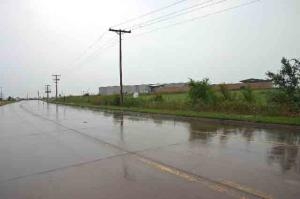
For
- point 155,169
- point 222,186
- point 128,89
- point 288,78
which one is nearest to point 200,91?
point 288,78

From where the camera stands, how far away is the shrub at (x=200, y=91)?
3188 centimetres

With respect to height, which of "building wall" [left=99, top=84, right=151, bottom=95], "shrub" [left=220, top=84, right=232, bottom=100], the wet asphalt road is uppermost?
"building wall" [left=99, top=84, right=151, bottom=95]

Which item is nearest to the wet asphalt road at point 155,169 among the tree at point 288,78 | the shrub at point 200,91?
the tree at point 288,78

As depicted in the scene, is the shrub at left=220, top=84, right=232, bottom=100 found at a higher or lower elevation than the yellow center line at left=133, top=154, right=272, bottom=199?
higher

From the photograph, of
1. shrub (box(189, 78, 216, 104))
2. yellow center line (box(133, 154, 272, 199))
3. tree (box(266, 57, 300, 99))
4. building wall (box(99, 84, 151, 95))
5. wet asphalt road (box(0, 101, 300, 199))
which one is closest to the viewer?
yellow center line (box(133, 154, 272, 199))

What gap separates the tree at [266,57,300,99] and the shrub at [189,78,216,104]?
402 inches

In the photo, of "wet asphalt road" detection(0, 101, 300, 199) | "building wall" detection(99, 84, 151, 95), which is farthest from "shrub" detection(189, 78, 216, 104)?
"building wall" detection(99, 84, 151, 95)

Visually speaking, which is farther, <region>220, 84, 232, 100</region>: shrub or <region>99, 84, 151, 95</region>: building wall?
<region>99, 84, 151, 95</region>: building wall

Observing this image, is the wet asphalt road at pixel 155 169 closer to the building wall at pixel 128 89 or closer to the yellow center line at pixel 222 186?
the yellow center line at pixel 222 186

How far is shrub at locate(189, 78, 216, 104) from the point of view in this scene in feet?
105

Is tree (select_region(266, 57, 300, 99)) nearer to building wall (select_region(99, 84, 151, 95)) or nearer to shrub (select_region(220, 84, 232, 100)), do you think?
shrub (select_region(220, 84, 232, 100))

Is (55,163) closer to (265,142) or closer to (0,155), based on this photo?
(0,155)

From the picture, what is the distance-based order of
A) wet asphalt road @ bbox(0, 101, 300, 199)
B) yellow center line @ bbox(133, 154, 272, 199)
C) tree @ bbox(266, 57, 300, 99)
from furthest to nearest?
tree @ bbox(266, 57, 300, 99)
wet asphalt road @ bbox(0, 101, 300, 199)
yellow center line @ bbox(133, 154, 272, 199)

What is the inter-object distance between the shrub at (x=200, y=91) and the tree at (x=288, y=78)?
33.5 ft
